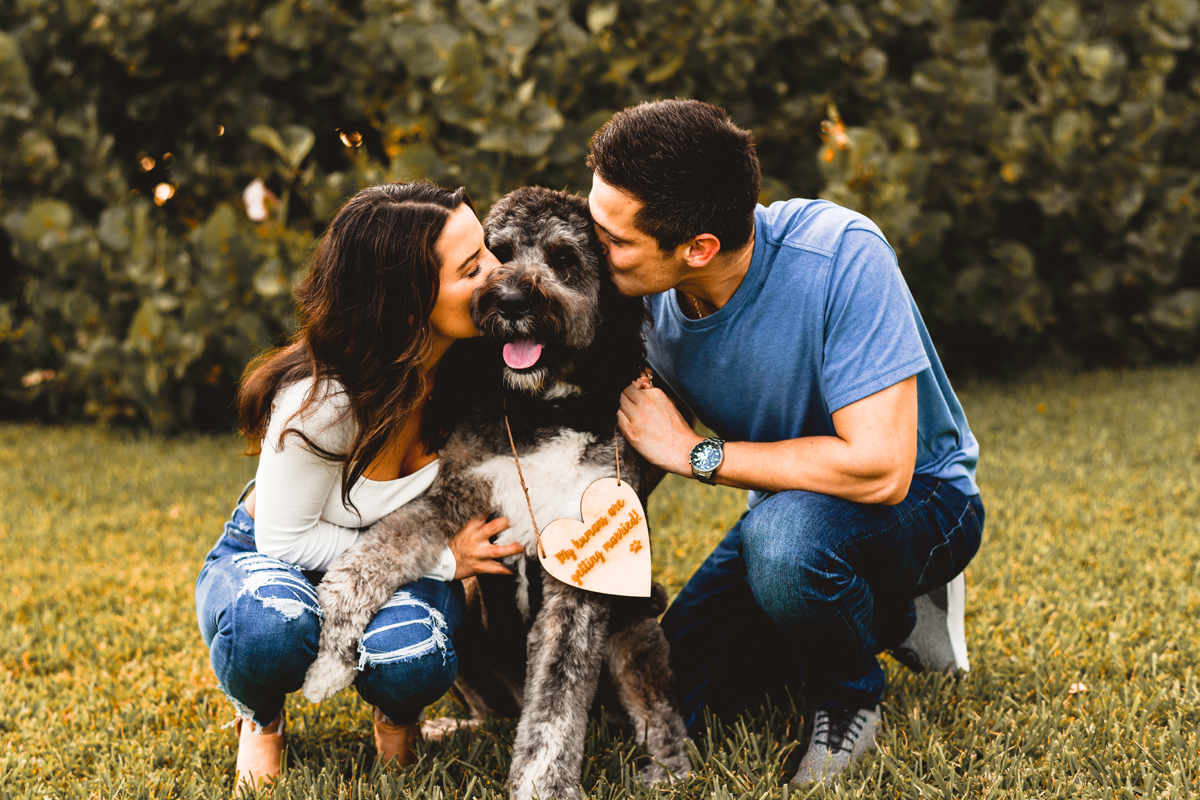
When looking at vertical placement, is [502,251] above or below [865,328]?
above

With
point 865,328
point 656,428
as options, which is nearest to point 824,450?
point 865,328

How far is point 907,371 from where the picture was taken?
85.0 inches

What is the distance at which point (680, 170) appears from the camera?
221cm

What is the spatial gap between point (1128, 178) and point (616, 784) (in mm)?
6556

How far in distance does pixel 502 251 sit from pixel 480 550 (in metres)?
0.75

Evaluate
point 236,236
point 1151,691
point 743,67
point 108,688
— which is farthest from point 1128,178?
point 108,688

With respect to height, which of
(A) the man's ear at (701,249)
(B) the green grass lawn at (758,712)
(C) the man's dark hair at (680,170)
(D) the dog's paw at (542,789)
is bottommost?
(B) the green grass lawn at (758,712)

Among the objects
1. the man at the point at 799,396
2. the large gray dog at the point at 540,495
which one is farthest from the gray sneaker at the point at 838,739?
the large gray dog at the point at 540,495

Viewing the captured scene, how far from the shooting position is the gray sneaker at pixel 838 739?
90.3 inches

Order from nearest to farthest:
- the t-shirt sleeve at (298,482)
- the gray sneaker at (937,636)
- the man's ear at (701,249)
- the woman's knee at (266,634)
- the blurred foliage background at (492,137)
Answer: the woman's knee at (266,634)
the t-shirt sleeve at (298,482)
the man's ear at (701,249)
the gray sneaker at (937,636)
the blurred foliage background at (492,137)

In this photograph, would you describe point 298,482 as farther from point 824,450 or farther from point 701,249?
point 824,450

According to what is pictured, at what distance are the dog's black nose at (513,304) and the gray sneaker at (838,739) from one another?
1288mm

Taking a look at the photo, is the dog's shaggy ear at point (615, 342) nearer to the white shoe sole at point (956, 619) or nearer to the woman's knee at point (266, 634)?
the woman's knee at point (266, 634)

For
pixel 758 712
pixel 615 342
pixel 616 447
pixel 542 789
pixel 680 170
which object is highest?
pixel 680 170
